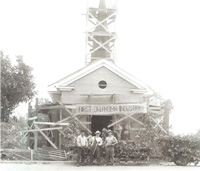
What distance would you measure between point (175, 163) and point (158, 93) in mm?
25753

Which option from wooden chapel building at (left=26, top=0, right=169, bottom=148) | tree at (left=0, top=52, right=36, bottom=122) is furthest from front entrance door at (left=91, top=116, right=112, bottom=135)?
tree at (left=0, top=52, right=36, bottom=122)

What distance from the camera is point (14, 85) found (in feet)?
95.8

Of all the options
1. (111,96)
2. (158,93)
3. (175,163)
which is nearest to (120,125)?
(111,96)

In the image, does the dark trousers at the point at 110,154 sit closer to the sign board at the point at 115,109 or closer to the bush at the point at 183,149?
the bush at the point at 183,149

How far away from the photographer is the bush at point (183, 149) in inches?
712

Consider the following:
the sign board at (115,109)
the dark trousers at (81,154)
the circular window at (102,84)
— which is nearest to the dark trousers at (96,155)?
the dark trousers at (81,154)

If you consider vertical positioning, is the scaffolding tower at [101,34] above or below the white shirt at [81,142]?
above

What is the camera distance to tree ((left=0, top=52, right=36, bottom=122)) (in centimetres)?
2878

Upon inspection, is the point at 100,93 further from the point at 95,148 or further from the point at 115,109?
the point at 95,148

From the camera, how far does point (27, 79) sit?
3042cm

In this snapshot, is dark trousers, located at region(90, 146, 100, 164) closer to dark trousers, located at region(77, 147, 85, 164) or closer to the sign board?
dark trousers, located at region(77, 147, 85, 164)

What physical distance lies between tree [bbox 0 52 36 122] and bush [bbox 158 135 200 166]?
15.1 meters

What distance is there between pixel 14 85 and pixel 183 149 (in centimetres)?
1617

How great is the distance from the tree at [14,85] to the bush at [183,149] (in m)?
15.1
